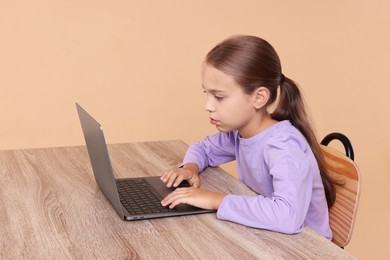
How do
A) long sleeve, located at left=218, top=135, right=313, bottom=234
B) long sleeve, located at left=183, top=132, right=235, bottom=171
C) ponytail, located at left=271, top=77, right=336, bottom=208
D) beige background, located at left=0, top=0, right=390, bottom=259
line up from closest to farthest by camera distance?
long sleeve, located at left=218, top=135, right=313, bottom=234 < ponytail, located at left=271, top=77, right=336, bottom=208 < long sleeve, located at left=183, top=132, right=235, bottom=171 < beige background, located at left=0, top=0, right=390, bottom=259

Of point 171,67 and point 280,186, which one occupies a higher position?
point 280,186

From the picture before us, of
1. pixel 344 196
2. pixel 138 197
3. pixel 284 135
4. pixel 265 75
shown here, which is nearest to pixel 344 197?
pixel 344 196

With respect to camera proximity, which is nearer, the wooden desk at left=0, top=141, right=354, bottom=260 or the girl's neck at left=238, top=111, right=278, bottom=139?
the wooden desk at left=0, top=141, right=354, bottom=260

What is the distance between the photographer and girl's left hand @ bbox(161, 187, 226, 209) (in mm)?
1337

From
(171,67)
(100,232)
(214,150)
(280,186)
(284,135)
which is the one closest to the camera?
(100,232)

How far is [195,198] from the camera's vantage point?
1.35 metres

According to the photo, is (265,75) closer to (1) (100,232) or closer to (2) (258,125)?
(2) (258,125)

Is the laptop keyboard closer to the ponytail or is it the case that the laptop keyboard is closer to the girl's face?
the girl's face

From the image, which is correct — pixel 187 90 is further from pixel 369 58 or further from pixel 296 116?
pixel 296 116

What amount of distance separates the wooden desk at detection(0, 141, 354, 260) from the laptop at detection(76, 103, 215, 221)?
0.8 inches

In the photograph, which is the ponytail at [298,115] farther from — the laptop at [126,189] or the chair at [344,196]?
the laptop at [126,189]

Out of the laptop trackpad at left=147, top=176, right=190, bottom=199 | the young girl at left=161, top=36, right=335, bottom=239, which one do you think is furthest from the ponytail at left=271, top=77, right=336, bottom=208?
the laptop trackpad at left=147, top=176, right=190, bottom=199

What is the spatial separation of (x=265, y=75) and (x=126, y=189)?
45 centimetres

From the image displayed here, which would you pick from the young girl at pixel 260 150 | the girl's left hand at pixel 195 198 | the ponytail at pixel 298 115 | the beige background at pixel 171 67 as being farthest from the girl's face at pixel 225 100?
the beige background at pixel 171 67
